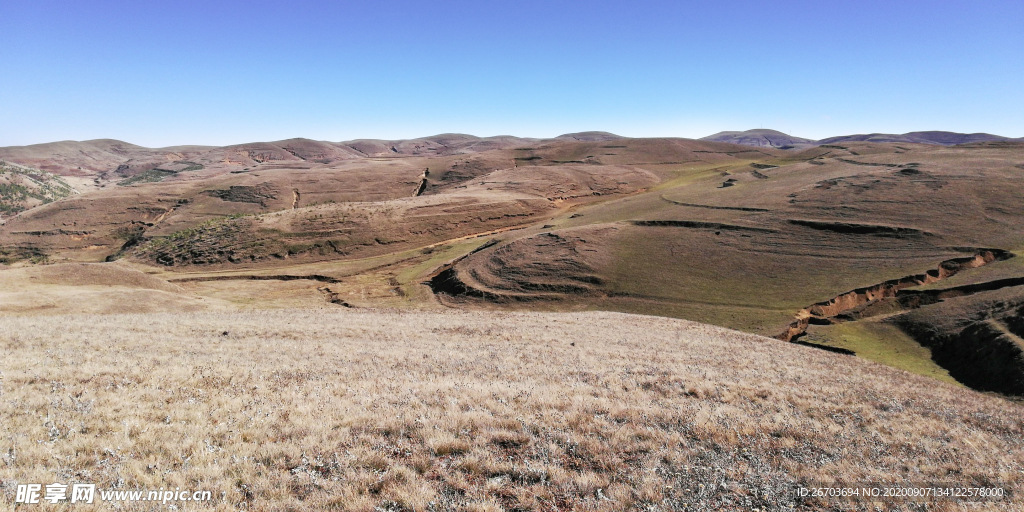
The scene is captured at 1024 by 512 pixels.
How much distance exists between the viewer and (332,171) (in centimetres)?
Result: 10669

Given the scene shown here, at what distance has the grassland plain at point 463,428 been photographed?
6895mm

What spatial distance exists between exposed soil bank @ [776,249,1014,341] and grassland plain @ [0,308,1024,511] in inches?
472

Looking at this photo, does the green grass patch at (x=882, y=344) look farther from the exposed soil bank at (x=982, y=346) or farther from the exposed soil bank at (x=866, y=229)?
the exposed soil bank at (x=866, y=229)

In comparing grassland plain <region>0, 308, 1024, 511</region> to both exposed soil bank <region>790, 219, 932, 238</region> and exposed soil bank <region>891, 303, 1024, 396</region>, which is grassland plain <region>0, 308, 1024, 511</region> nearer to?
exposed soil bank <region>891, 303, 1024, 396</region>

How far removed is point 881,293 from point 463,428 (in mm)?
33454

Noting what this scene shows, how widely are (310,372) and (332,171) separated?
337ft

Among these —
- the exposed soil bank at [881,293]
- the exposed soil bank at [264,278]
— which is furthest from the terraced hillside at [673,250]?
the exposed soil bank at [264,278]

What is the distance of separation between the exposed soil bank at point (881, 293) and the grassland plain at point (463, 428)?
1199cm

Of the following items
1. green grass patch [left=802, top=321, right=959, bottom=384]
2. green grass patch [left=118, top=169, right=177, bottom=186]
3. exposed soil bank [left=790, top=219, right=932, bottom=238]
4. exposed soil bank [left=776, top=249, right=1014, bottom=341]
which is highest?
green grass patch [left=118, top=169, right=177, bottom=186]

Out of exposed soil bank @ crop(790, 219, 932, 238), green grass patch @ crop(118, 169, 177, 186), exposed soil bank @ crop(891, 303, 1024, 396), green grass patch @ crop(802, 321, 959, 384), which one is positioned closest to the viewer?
→ exposed soil bank @ crop(891, 303, 1024, 396)

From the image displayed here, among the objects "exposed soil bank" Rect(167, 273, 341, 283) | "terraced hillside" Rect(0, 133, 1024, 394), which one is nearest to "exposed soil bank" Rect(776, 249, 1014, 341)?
"terraced hillside" Rect(0, 133, 1024, 394)

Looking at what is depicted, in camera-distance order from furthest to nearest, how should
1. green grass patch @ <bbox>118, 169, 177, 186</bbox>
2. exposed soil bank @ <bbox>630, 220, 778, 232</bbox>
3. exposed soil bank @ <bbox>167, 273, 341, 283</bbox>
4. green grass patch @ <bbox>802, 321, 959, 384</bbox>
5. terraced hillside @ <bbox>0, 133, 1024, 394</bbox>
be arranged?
green grass patch @ <bbox>118, 169, 177, 186</bbox> → exposed soil bank @ <bbox>167, 273, 341, 283</bbox> → exposed soil bank @ <bbox>630, 220, 778, 232</bbox> → terraced hillside @ <bbox>0, 133, 1024, 394</bbox> → green grass patch @ <bbox>802, 321, 959, 384</bbox>

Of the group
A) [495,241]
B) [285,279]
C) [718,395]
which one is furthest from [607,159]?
[718,395]

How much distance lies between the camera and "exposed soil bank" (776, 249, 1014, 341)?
28766 mm
